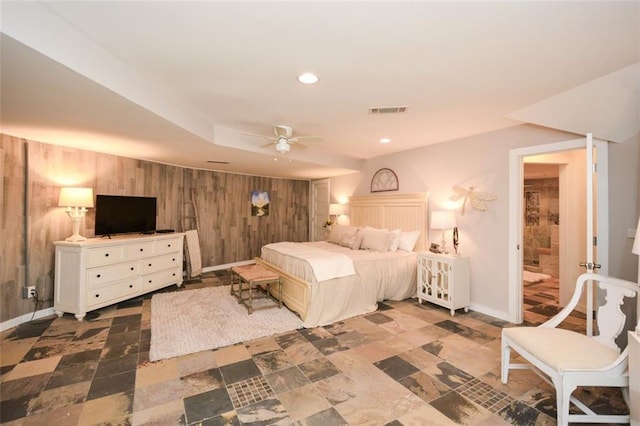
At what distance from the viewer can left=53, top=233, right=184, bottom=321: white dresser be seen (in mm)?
3389

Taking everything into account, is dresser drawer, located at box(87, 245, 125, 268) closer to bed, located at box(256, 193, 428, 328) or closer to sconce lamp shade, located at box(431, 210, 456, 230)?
bed, located at box(256, 193, 428, 328)

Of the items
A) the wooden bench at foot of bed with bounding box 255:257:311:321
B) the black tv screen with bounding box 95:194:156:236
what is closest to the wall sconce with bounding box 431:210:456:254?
the wooden bench at foot of bed with bounding box 255:257:311:321

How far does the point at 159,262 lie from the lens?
450 centimetres

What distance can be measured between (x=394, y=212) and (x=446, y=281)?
1.66 metres

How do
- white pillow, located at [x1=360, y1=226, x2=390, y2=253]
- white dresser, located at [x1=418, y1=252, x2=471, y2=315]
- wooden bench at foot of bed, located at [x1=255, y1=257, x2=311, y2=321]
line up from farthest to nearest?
1. white pillow, located at [x1=360, y1=226, x2=390, y2=253]
2. white dresser, located at [x1=418, y1=252, x2=471, y2=315]
3. wooden bench at foot of bed, located at [x1=255, y1=257, x2=311, y2=321]

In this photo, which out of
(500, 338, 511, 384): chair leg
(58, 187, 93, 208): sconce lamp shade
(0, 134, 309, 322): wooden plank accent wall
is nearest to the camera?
(500, 338, 511, 384): chair leg

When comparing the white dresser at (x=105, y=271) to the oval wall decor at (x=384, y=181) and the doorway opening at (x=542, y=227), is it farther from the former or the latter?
the doorway opening at (x=542, y=227)

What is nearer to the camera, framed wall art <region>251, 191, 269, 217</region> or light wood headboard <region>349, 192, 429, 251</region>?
light wood headboard <region>349, 192, 429, 251</region>

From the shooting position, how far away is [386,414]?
187 centimetres

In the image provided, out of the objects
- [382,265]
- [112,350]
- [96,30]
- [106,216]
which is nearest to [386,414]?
[382,265]

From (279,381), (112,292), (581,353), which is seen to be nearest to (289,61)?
(279,381)

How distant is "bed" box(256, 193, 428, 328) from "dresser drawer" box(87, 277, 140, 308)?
1.90 meters

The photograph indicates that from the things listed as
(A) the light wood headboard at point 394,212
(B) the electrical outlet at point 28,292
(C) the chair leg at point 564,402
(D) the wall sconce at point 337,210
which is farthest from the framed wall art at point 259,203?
(C) the chair leg at point 564,402

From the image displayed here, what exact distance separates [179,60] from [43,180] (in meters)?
2.99
